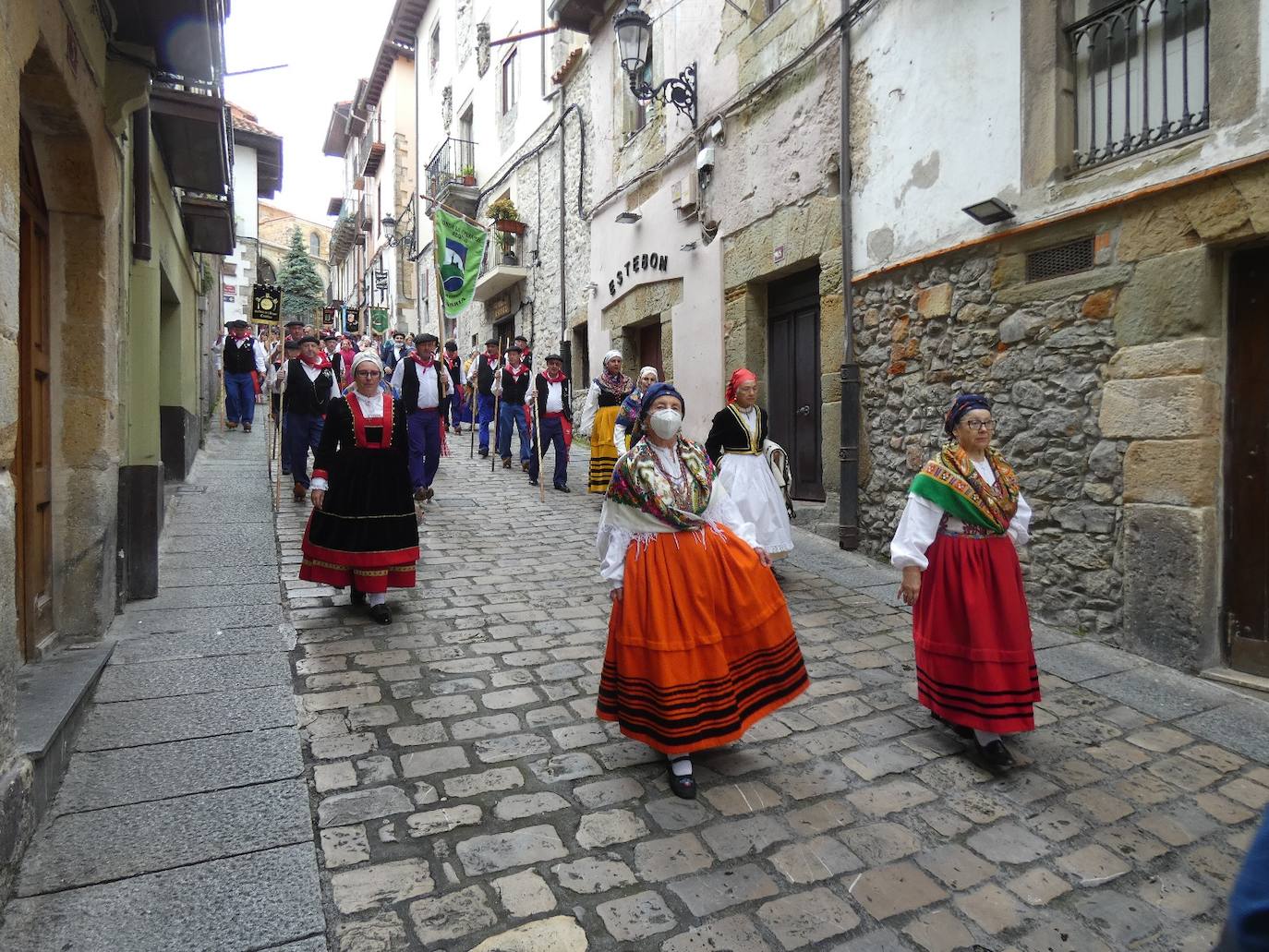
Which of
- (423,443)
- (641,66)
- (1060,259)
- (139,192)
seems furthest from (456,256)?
(1060,259)

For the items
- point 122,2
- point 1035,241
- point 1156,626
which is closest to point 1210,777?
point 1156,626

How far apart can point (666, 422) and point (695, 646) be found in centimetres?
90

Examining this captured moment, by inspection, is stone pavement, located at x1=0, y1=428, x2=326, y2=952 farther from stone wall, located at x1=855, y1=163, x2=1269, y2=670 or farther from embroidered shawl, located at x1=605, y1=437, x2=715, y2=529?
stone wall, located at x1=855, y1=163, x2=1269, y2=670

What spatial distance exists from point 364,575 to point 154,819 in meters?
2.44

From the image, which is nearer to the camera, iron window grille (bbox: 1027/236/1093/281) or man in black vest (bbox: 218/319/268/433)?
iron window grille (bbox: 1027/236/1093/281)

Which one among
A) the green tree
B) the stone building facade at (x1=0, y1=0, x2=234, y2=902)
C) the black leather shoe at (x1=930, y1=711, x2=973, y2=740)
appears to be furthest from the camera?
the green tree

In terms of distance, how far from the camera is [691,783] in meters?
3.05

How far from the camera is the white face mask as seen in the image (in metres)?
3.25

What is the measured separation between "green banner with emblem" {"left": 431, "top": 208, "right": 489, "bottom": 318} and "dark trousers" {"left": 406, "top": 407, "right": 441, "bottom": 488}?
4688mm

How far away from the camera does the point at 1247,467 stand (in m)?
4.43

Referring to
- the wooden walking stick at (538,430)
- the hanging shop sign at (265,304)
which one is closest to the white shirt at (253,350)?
the hanging shop sign at (265,304)

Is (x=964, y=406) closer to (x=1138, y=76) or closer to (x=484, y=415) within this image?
(x=1138, y=76)

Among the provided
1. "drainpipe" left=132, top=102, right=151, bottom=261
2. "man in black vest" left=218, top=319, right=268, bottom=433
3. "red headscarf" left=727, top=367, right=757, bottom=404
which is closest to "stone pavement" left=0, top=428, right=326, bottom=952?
"drainpipe" left=132, top=102, right=151, bottom=261

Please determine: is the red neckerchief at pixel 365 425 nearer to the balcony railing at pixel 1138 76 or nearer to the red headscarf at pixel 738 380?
the red headscarf at pixel 738 380
